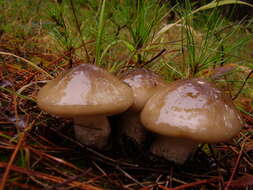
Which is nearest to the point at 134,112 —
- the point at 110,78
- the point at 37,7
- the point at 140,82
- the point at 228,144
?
the point at 140,82

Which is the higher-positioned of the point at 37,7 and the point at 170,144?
the point at 37,7

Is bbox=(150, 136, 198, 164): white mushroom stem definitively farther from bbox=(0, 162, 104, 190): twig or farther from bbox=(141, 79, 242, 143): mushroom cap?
bbox=(0, 162, 104, 190): twig

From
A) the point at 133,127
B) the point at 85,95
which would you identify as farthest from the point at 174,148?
the point at 85,95

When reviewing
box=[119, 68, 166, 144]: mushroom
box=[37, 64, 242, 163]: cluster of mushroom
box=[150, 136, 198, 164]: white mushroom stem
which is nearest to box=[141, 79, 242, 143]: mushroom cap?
box=[37, 64, 242, 163]: cluster of mushroom

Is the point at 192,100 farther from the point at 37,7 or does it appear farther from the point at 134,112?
the point at 37,7

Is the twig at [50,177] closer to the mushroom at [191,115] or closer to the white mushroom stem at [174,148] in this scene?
the mushroom at [191,115]

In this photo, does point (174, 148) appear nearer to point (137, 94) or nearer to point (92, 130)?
point (137, 94)
